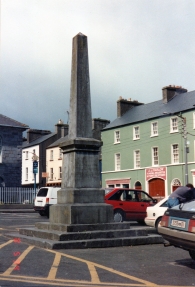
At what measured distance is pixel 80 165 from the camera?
38.1ft

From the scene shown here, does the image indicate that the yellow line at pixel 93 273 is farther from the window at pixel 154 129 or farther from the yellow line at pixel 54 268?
the window at pixel 154 129

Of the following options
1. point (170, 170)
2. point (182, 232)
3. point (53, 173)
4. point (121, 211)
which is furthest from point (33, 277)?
point (53, 173)

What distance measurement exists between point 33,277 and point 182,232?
109 inches

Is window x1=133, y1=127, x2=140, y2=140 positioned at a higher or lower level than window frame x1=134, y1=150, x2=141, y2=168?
higher

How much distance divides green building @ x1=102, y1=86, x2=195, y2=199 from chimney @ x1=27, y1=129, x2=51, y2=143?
18.0m

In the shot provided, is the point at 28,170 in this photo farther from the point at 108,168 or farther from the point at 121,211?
the point at 121,211

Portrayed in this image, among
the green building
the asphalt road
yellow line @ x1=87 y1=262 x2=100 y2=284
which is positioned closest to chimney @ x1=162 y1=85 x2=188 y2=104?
the green building

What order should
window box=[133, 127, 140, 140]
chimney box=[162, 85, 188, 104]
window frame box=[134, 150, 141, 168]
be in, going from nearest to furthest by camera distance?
chimney box=[162, 85, 188, 104] < window frame box=[134, 150, 141, 168] < window box=[133, 127, 140, 140]

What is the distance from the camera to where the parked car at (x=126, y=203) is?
57.2 ft

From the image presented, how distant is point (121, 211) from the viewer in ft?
57.4

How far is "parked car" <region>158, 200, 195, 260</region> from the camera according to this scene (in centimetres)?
742

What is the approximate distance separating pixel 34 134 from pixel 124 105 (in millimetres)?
20551

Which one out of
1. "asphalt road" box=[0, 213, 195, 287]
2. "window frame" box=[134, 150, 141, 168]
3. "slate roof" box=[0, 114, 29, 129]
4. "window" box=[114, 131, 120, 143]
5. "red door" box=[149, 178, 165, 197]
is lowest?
"asphalt road" box=[0, 213, 195, 287]

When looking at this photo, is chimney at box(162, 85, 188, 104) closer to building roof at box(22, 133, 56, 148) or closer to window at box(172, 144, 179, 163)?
window at box(172, 144, 179, 163)
